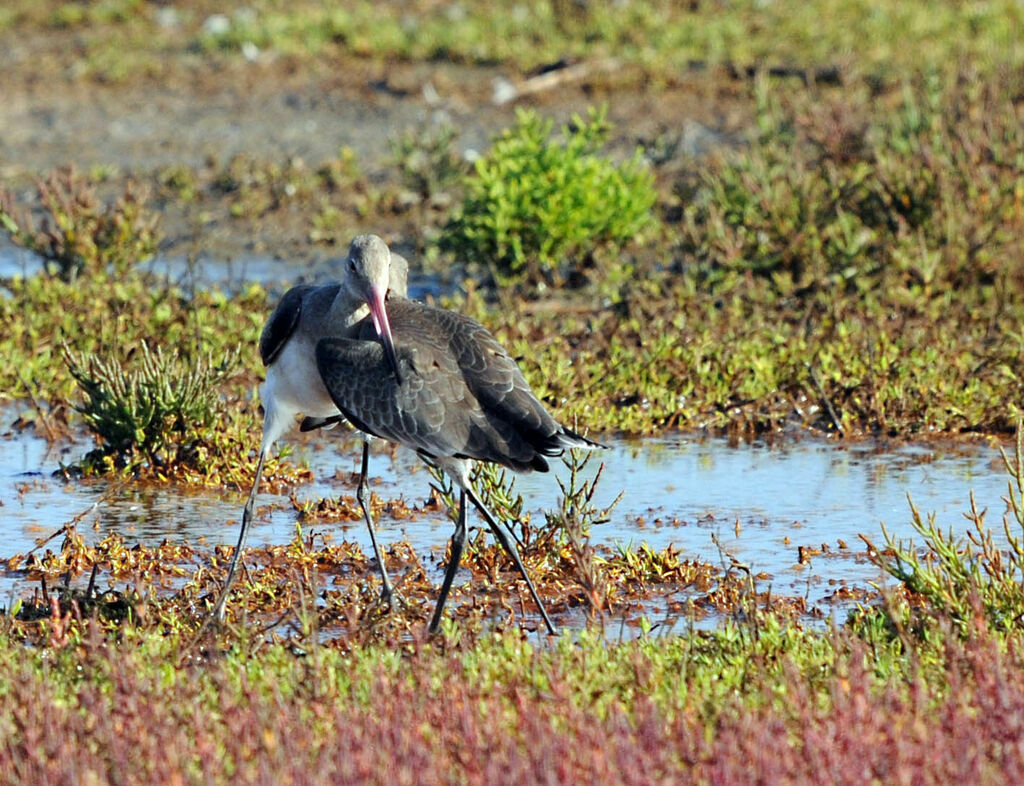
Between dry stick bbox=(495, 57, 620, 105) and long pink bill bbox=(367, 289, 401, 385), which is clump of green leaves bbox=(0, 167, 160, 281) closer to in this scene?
long pink bill bbox=(367, 289, 401, 385)

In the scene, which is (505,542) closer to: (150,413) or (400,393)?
(400,393)

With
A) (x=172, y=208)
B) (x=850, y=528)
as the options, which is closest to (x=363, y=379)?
(x=850, y=528)

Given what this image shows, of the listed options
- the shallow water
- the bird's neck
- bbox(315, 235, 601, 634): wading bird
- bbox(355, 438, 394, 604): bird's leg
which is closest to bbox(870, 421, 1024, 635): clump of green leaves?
the shallow water

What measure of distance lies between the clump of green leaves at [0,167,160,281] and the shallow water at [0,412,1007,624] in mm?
2301

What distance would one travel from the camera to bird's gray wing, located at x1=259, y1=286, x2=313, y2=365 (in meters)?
6.24

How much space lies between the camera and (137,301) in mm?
9586

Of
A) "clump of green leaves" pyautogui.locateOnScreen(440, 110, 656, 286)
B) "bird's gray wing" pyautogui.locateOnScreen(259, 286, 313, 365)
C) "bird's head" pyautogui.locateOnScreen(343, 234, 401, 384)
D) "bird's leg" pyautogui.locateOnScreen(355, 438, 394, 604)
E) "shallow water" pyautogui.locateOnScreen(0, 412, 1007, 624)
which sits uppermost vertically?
"bird's head" pyautogui.locateOnScreen(343, 234, 401, 384)

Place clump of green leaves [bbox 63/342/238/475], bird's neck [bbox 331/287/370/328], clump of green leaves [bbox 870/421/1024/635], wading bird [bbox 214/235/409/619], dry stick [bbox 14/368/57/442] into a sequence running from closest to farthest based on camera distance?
clump of green leaves [bbox 870/421/1024/635]
wading bird [bbox 214/235/409/619]
bird's neck [bbox 331/287/370/328]
clump of green leaves [bbox 63/342/238/475]
dry stick [bbox 14/368/57/442]

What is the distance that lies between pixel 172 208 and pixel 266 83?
346 cm

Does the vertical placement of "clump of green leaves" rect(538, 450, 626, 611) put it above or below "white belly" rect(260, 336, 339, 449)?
below

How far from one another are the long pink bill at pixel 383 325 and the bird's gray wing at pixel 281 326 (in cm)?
36

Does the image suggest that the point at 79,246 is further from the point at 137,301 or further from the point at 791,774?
the point at 791,774

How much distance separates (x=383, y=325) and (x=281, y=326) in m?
0.54

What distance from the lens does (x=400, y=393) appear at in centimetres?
575
